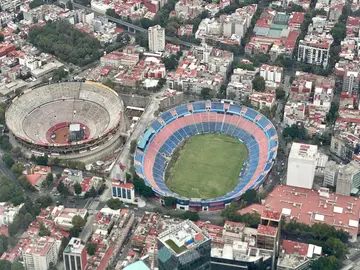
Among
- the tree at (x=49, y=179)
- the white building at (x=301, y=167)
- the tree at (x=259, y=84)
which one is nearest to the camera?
the white building at (x=301, y=167)

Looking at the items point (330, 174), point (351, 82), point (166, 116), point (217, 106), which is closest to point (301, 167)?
point (330, 174)

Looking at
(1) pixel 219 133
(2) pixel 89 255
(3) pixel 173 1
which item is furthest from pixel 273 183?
(3) pixel 173 1

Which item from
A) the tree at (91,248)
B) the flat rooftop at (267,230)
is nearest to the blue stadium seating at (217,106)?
the flat rooftop at (267,230)

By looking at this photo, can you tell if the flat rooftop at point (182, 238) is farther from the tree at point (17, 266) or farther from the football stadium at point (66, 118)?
the football stadium at point (66, 118)

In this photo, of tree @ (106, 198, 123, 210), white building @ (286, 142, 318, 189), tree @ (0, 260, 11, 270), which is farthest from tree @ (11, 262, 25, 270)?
white building @ (286, 142, 318, 189)

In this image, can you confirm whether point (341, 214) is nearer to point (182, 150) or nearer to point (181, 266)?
point (182, 150)

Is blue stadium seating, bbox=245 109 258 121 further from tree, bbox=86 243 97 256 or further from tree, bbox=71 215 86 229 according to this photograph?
tree, bbox=86 243 97 256
